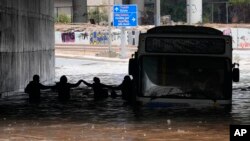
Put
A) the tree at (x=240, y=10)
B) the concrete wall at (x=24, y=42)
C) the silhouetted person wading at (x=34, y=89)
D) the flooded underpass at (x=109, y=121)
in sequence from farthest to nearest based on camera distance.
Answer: the tree at (x=240, y=10), the concrete wall at (x=24, y=42), the silhouetted person wading at (x=34, y=89), the flooded underpass at (x=109, y=121)

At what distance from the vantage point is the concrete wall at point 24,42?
26.9 m

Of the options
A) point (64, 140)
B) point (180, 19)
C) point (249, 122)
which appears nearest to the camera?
point (64, 140)

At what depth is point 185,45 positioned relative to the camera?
61.5 ft

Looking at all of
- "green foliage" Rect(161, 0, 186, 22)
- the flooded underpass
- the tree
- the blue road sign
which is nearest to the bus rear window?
the flooded underpass

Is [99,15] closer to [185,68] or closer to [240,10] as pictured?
[240,10]

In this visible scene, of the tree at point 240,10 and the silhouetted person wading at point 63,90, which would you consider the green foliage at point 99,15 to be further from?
the silhouetted person wading at point 63,90

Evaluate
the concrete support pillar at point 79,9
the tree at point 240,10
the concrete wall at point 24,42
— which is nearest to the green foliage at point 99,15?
the concrete support pillar at point 79,9

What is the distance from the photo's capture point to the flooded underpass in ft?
50.1

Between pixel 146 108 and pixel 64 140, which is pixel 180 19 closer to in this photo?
pixel 146 108

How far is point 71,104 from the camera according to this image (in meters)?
24.8

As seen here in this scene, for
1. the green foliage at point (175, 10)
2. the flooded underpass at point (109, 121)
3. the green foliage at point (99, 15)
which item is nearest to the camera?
the flooded underpass at point (109, 121)

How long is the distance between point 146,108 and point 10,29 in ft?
27.3

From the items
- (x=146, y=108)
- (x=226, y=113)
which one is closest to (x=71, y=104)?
(x=146, y=108)

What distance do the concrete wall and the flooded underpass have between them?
5.65ft
